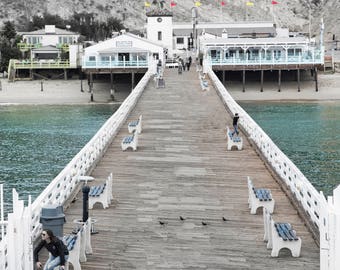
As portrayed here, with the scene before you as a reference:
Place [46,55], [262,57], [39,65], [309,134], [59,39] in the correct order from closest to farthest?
[309,134] < [262,57] < [39,65] < [46,55] < [59,39]

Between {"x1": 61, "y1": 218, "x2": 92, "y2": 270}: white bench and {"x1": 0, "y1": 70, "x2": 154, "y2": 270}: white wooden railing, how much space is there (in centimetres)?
68

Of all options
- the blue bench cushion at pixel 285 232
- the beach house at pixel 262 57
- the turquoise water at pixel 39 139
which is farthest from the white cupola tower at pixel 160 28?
the blue bench cushion at pixel 285 232

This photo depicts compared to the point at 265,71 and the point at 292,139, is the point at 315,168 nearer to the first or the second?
the point at 292,139

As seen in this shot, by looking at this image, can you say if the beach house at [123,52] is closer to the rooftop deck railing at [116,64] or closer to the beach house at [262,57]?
the rooftop deck railing at [116,64]

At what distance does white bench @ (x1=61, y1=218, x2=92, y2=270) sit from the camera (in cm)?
1300

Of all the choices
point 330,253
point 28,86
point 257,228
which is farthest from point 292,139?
point 28,86

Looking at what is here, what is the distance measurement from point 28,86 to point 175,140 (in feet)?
165

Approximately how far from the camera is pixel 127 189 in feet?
64.7

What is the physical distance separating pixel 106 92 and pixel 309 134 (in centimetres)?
3144

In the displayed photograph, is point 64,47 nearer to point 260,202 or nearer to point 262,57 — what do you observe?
point 262,57

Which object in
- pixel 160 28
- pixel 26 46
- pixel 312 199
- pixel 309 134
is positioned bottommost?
pixel 309 134

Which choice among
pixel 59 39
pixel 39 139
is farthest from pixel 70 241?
pixel 59 39

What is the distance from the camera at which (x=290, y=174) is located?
748 inches

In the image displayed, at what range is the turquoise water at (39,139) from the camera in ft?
104
